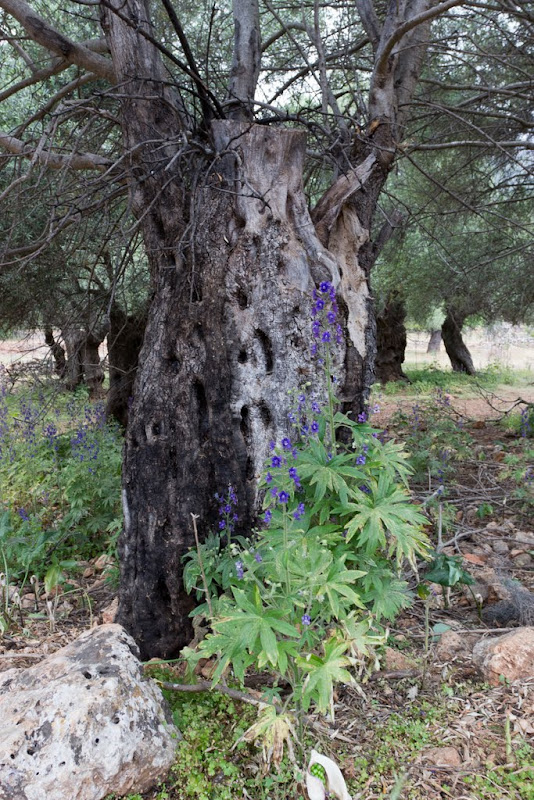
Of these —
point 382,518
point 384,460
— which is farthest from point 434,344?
point 382,518

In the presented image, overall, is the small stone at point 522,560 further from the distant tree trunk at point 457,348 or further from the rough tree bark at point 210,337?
the distant tree trunk at point 457,348

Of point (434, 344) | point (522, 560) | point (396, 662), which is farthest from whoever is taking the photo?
point (434, 344)

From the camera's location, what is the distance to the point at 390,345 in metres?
15.6

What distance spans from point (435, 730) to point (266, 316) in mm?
2141

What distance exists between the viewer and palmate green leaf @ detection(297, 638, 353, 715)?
6.43 feet

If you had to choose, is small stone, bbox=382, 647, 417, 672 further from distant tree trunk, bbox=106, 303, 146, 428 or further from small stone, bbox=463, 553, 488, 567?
distant tree trunk, bbox=106, 303, 146, 428

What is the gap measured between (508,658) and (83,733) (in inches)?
76.1

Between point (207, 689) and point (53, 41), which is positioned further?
point (53, 41)

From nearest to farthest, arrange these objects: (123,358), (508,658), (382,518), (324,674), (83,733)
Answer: (324,674) < (83,733) < (382,518) < (508,658) < (123,358)

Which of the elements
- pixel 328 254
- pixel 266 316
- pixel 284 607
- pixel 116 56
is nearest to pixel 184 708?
pixel 284 607

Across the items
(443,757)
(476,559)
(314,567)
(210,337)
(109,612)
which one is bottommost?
(109,612)

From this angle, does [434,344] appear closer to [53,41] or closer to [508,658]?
[53,41]

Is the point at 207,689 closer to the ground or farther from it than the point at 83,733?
closer to the ground

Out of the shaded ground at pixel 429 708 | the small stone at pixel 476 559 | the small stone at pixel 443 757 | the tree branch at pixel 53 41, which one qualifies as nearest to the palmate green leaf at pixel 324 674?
the shaded ground at pixel 429 708
